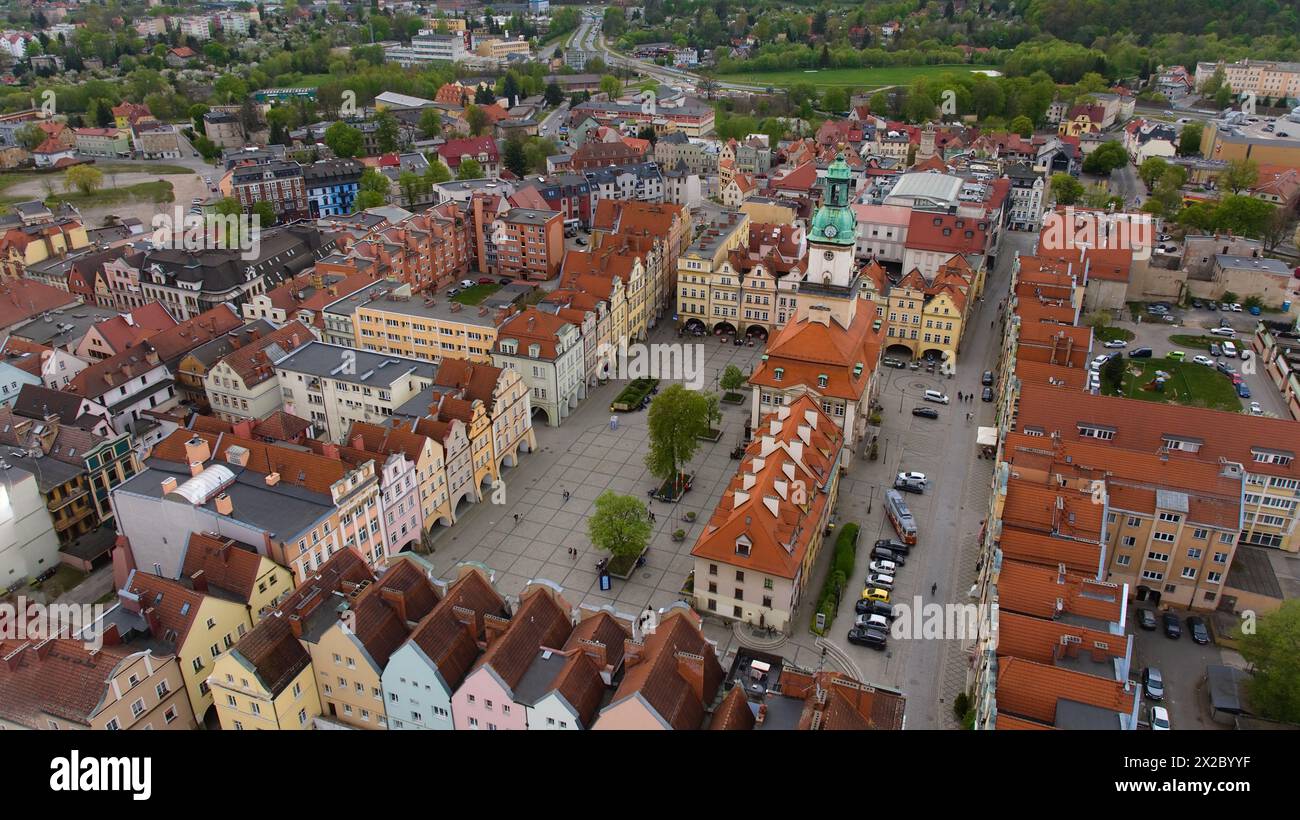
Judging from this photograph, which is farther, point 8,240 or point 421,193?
point 421,193

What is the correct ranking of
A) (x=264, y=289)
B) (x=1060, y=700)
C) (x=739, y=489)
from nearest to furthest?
1. (x=1060, y=700)
2. (x=739, y=489)
3. (x=264, y=289)

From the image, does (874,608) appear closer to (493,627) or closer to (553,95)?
(493,627)

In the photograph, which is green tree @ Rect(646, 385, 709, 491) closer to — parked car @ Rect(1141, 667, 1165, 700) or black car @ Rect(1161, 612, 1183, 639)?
parked car @ Rect(1141, 667, 1165, 700)

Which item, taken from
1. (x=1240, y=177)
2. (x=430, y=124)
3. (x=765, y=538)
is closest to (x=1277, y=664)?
(x=765, y=538)

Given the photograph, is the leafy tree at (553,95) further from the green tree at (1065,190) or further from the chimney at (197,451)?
the chimney at (197,451)

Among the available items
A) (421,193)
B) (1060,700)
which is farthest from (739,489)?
(421,193)

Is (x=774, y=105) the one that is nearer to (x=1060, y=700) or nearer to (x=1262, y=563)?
(x=1262, y=563)

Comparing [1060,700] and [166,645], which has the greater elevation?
[1060,700]
